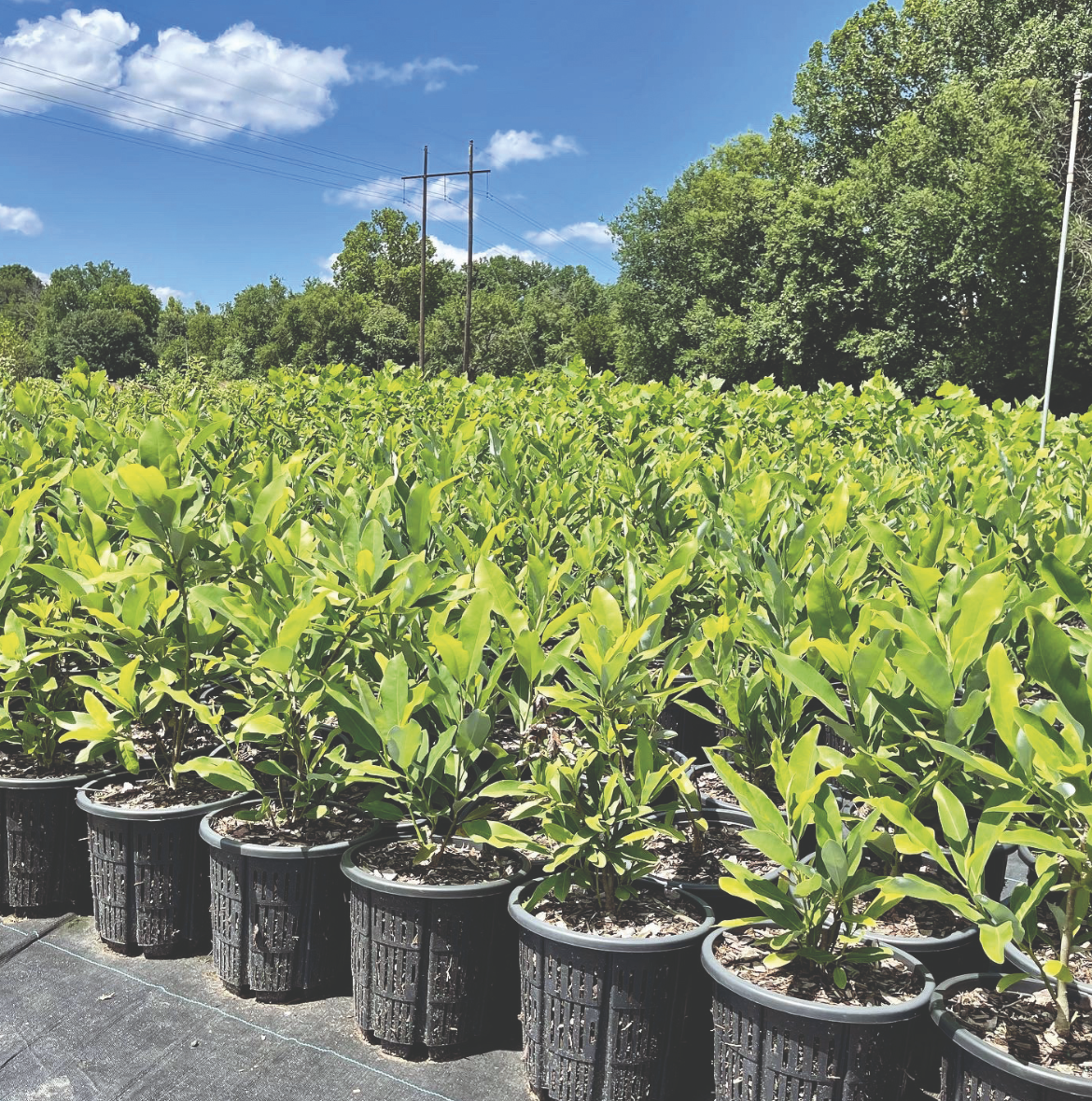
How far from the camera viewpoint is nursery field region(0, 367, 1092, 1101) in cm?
195

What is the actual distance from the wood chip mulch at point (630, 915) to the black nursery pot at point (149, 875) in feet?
3.73

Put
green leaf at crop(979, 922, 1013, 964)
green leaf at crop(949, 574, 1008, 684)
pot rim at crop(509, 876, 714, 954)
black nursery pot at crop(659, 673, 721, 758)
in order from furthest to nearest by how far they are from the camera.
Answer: black nursery pot at crop(659, 673, 721, 758) < pot rim at crop(509, 876, 714, 954) < green leaf at crop(949, 574, 1008, 684) < green leaf at crop(979, 922, 1013, 964)

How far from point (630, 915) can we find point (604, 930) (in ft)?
0.35

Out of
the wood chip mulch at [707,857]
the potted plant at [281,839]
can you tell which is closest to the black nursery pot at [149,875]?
the potted plant at [281,839]

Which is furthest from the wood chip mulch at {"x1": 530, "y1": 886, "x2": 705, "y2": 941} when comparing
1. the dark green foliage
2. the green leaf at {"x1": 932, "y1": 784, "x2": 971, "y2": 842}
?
the dark green foliage

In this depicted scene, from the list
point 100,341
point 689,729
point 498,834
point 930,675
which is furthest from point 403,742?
point 100,341

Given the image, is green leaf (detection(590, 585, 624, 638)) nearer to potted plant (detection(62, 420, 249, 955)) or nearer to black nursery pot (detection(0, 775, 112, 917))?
potted plant (detection(62, 420, 249, 955))

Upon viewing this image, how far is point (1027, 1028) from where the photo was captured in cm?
Result: 192

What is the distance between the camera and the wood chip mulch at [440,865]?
2564 millimetres

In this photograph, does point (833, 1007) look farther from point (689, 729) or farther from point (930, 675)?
point (689, 729)

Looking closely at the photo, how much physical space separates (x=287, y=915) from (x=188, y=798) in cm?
62

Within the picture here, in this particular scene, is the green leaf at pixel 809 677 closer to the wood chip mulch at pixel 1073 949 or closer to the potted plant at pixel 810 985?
the potted plant at pixel 810 985

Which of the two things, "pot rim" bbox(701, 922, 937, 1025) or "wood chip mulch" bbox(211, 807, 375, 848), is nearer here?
"pot rim" bbox(701, 922, 937, 1025)

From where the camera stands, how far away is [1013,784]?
194cm
